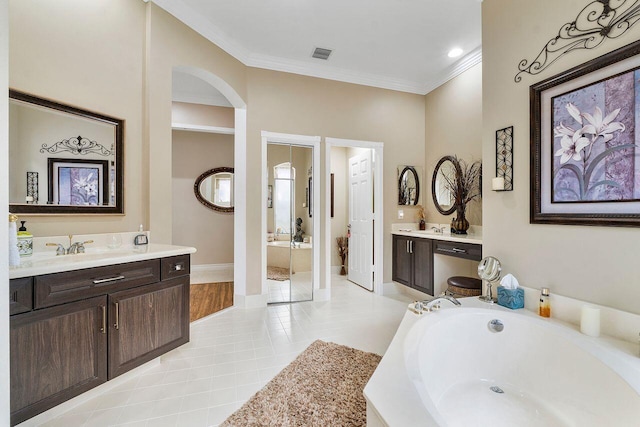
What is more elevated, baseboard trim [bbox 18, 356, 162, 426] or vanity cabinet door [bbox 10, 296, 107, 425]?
vanity cabinet door [bbox 10, 296, 107, 425]

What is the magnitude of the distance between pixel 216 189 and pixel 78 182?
11.3 ft

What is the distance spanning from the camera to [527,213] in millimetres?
1875

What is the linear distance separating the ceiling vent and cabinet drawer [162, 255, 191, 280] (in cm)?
275

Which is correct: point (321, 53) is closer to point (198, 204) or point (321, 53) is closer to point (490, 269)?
point (490, 269)

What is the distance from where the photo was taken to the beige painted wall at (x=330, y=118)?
3434 mm

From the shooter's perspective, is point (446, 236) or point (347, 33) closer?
point (347, 33)

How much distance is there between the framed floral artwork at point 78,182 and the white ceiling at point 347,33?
5.08 ft

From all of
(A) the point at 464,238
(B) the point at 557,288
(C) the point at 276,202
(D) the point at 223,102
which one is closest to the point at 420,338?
(B) the point at 557,288

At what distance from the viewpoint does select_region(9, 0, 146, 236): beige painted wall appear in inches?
67.9

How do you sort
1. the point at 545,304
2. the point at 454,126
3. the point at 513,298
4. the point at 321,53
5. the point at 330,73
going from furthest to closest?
the point at 330,73 → the point at 454,126 → the point at 321,53 → the point at 513,298 → the point at 545,304

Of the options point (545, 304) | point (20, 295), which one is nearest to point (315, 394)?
point (545, 304)

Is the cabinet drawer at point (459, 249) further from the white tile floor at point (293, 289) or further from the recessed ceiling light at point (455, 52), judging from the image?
the recessed ceiling light at point (455, 52)

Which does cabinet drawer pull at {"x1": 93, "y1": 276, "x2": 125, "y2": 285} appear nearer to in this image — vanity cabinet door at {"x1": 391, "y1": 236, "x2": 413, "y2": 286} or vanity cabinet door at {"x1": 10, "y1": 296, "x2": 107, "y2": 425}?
vanity cabinet door at {"x1": 10, "y1": 296, "x2": 107, "y2": 425}

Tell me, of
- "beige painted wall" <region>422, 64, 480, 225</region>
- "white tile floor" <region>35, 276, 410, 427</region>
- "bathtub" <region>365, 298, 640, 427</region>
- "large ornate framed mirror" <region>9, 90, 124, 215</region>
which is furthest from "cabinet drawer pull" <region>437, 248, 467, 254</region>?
"large ornate framed mirror" <region>9, 90, 124, 215</region>
